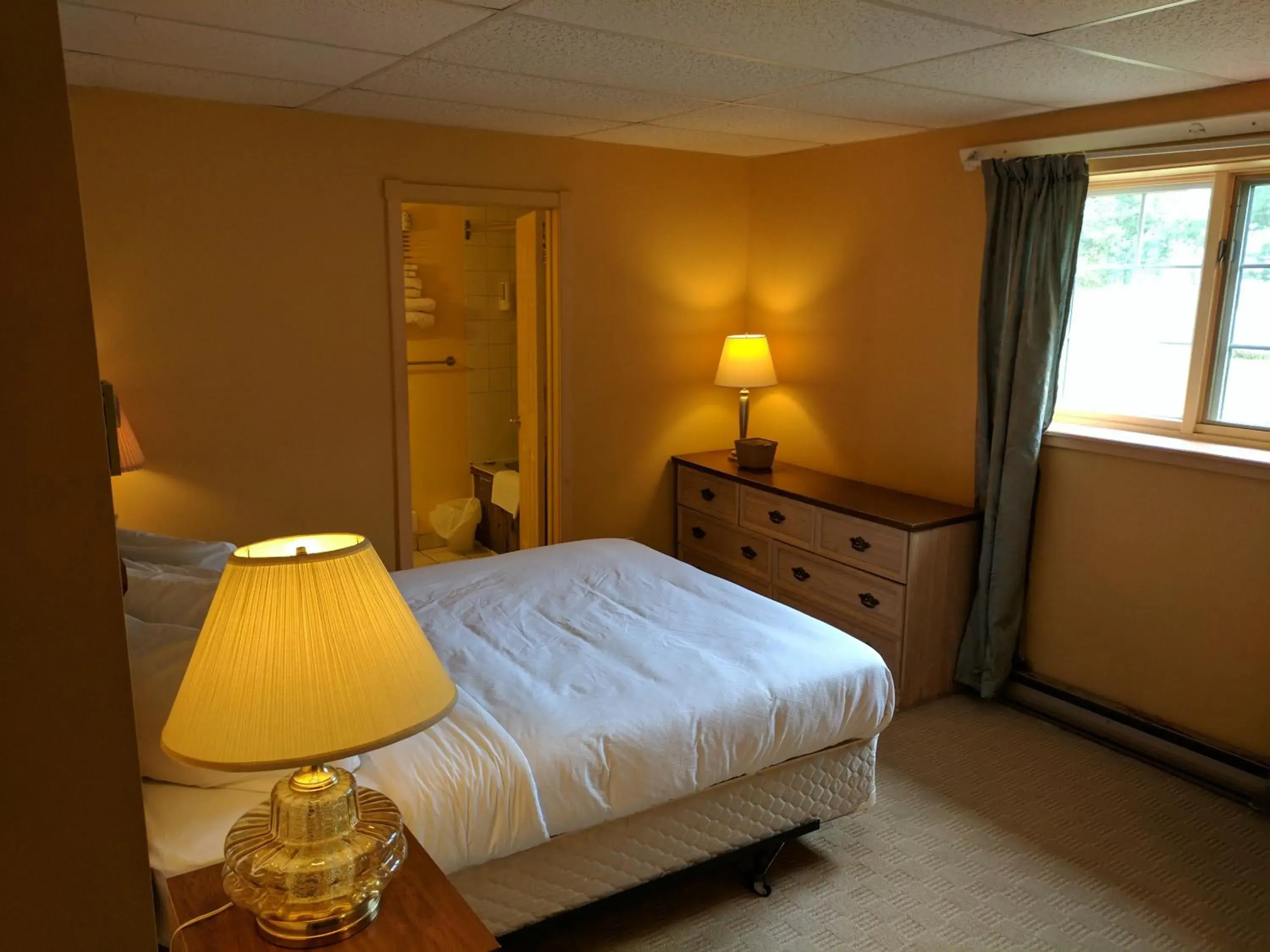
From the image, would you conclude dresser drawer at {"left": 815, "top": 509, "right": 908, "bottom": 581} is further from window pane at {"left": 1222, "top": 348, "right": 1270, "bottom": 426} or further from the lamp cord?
the lamp cord

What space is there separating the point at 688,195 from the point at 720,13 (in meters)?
2.45

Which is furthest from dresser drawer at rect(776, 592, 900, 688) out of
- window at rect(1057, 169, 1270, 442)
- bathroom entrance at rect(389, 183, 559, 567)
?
bathroom entrance at rect(389, 183, 559, 567)

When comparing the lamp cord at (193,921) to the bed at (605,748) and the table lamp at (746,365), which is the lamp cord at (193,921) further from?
the table lamp at (746,365)

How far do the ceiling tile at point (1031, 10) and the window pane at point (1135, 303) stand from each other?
1370 millimetres

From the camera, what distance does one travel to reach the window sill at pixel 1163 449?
3008 millimetres

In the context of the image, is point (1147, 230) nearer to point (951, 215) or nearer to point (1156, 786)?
point (951, 215)

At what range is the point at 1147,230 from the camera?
340cm

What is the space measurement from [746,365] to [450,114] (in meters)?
1.79

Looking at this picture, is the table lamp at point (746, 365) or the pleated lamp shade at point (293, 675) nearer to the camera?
the pleated lamp shade at point (293, 675)

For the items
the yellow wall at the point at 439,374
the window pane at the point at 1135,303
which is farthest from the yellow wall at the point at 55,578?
the yellow wall at the point at 439,374

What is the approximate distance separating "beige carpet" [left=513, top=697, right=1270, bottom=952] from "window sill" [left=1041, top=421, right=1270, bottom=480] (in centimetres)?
109

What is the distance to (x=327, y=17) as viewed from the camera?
7.41 ft

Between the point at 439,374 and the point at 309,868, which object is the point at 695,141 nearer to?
the point at 439,374

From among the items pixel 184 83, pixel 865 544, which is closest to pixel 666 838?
pixel 865 544
